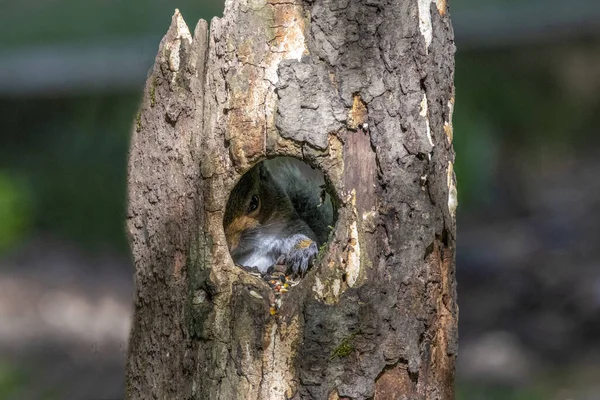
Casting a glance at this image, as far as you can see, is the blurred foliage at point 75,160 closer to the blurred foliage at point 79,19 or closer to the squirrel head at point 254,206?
the blurred foliage at point 79,19

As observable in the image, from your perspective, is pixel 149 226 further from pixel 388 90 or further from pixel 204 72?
pixel 388 90

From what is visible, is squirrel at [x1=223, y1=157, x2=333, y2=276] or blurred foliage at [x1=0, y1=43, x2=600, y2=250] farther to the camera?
blurred foliage at [x1=0, y1=43, x2=600, y2=250]

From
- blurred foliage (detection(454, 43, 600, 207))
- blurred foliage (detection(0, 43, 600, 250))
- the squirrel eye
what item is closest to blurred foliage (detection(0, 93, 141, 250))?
blurred foliage (detection(0, 43, 600, 250))

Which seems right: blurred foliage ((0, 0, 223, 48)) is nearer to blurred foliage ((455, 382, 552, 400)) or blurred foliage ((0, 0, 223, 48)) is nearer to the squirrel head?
blurred foliage ((455, 382, 552, 400))

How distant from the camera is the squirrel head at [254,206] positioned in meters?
3.12

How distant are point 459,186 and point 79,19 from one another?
12.2ft

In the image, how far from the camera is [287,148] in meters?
2.28

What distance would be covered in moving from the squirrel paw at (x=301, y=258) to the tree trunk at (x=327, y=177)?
27cm

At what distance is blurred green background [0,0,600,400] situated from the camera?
19.5 ft

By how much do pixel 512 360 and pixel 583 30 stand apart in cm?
462

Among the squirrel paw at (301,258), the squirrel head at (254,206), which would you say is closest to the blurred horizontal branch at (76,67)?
the squirrel head at (254,206)

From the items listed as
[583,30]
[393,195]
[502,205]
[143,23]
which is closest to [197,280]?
[393,195]

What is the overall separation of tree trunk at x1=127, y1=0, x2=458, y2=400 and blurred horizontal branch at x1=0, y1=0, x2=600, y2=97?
5.30m

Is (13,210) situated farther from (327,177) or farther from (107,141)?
(327,177)
